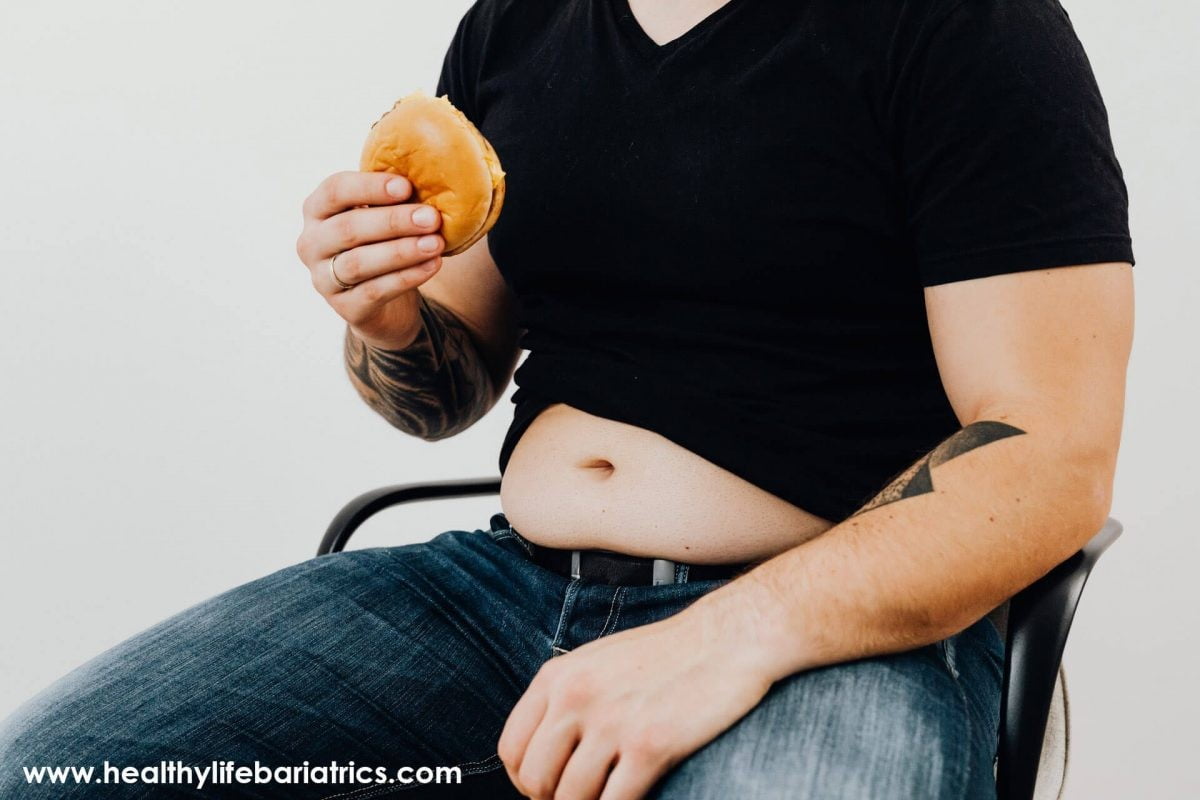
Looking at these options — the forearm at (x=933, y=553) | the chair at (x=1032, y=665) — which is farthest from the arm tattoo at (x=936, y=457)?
the chair at (x=1032, y=665)

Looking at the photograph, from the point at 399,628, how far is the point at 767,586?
0.45 meters

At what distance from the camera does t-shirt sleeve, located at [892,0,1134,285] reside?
0.86 meters

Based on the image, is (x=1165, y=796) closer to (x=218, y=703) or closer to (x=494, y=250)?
(x=494, y=250)

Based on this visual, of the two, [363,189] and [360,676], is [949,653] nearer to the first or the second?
[360,676]

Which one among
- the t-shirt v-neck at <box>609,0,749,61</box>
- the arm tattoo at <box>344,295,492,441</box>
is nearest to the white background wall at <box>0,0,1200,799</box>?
the arm tattoo at <box>344,295,492,441</box>

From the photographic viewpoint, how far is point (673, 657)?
769 mm

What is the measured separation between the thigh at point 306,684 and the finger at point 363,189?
40 cm

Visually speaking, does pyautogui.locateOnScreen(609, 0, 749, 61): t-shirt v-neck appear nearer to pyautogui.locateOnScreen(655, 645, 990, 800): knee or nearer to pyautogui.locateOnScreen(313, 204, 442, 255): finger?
pyautogui.locateOnScreen(313, 204, 442, 255): finger

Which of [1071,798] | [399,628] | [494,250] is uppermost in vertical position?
[494,250]

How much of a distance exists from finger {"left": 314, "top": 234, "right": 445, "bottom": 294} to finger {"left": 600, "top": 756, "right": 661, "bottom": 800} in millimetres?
472

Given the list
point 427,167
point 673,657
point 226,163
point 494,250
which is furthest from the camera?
point 226,163

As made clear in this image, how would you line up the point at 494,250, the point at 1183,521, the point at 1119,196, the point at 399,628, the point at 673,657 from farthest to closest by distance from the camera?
the point at 1183,521, the point at 494,250, the point at 399,628, the point at 1119,196, the point at 673,657

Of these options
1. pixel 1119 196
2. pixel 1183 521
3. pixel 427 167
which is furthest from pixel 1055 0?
pixel 1183 521

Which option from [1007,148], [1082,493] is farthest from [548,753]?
[1007,148]
